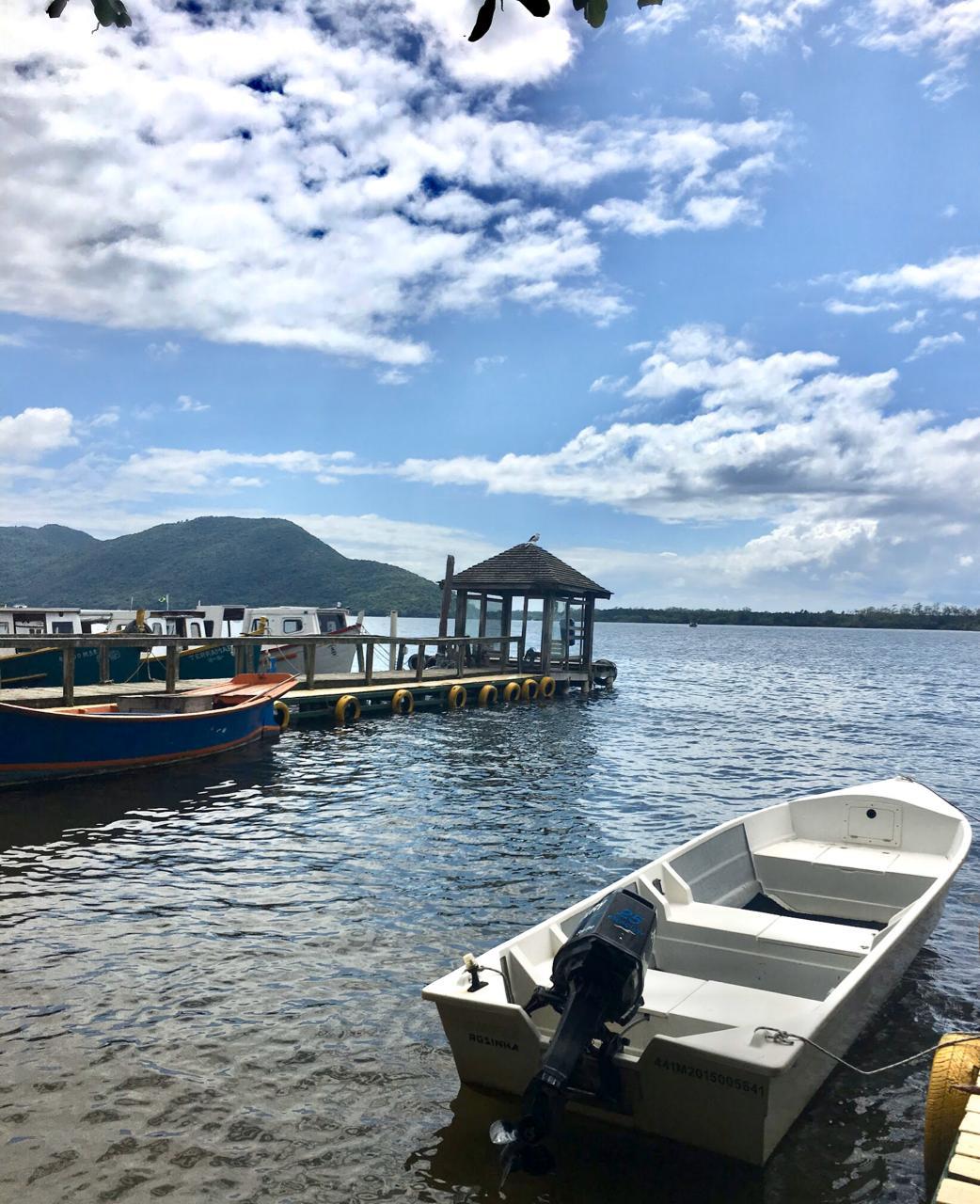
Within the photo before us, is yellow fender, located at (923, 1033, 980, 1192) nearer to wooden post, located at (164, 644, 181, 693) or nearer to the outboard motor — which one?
the outboard motor

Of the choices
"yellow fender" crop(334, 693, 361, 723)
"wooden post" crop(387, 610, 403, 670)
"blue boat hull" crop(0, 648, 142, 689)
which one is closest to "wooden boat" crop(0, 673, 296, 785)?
"yellow fender" crop(334, 693, 361, 723)

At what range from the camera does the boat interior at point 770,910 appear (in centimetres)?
603

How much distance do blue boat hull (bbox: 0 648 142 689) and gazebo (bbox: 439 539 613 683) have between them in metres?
12.1

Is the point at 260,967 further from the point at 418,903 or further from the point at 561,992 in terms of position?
the point at 561,992

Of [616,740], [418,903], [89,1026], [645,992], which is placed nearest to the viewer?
[645,992]

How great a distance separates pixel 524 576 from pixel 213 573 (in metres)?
124

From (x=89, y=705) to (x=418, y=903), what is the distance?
11.3 meters

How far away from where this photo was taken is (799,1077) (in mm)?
5352

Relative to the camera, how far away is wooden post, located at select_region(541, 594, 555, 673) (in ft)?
113

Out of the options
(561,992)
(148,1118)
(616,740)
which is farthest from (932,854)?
(616,740)

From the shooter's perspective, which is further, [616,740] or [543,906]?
[616,740]


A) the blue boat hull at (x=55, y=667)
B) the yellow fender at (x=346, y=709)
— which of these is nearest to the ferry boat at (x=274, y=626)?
the blue boat hull at (x=55, y=667)

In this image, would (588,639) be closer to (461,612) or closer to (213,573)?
(461,612)

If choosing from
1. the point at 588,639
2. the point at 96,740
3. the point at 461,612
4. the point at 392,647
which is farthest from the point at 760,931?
the point at 588,639
